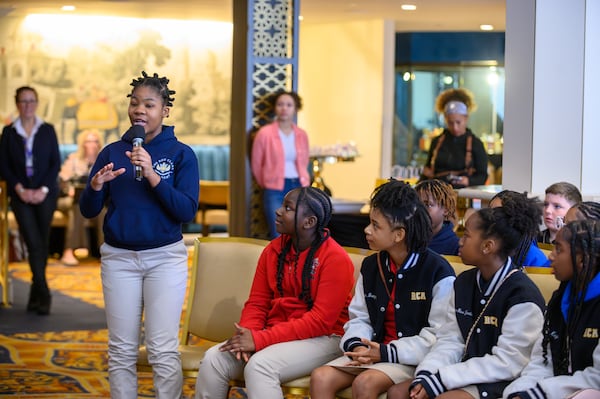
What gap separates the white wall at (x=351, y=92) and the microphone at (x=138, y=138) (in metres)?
9.99

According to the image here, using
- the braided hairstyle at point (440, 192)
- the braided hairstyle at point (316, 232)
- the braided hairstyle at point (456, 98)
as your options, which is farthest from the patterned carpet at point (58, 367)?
the braided hairstyle at point (456, 98)

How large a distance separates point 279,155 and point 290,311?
4862mm

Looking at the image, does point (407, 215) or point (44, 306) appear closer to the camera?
point (407, 215)

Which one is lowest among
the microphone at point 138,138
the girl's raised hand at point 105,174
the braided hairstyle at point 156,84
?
the girl's raised hand at point 105,174

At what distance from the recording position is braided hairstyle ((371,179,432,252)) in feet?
13.1

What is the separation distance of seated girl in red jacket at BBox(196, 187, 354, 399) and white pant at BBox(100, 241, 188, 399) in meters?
0.21

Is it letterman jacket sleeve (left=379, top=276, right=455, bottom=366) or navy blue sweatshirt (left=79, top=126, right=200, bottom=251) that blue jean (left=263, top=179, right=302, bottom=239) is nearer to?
navy blue sweatshirt (left=79, top=126, right=200, bottom=251)

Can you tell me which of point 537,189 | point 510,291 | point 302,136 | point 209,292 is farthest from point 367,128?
point 510,291

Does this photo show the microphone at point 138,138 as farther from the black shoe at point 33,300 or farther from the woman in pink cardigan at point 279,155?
the woman in pink cardigan at point 279,155

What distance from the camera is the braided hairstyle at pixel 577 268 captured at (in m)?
3.33

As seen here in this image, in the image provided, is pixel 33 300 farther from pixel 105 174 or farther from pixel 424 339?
pixel 424 339

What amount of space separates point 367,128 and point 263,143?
18.2 ft

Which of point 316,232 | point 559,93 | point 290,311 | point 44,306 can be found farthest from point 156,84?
point 44,306

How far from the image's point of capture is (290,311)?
4.30 m
